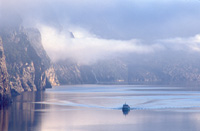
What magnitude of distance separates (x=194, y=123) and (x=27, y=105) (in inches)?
2868

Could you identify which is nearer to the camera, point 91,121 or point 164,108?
point 91,121

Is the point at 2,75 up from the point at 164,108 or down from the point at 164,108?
up

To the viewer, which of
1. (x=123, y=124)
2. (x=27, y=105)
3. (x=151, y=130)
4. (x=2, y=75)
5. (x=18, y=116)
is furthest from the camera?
(x=27, y=105)

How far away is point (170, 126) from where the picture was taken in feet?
429

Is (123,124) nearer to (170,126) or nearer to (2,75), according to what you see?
(170,126)

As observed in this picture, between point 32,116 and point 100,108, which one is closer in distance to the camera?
point 32,116

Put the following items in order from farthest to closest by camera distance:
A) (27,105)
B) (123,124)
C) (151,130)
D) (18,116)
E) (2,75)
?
(27,105)
(2,75)
(18,116)
(123,124)
(151,130)

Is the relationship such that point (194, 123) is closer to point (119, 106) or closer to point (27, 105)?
point (119, 106)

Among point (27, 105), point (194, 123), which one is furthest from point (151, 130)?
point (27, 105)

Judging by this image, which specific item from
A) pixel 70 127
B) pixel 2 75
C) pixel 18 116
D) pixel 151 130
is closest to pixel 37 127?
pixel 70 127

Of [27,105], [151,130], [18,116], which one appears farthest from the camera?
[27,105]

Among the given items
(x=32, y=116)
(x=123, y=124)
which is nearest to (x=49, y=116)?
(x=32, y=116)

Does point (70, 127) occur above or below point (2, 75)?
below

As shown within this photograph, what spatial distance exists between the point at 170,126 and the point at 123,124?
14.2 meters
